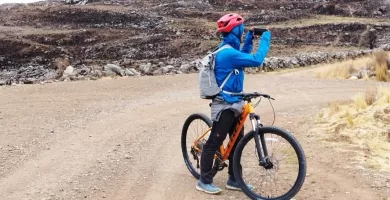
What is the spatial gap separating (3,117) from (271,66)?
44.8ft

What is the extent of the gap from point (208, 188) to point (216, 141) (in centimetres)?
54

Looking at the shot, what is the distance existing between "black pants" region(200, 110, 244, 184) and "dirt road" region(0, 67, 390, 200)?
0.78 feet

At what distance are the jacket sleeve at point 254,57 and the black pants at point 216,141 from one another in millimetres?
539

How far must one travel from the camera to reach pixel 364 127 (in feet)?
27.8

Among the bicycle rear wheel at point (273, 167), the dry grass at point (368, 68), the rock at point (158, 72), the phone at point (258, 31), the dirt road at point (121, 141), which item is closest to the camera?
the bicycle rear wheel at point (273, 167)

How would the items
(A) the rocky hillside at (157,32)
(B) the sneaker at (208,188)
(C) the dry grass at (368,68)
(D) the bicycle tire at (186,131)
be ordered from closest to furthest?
(B) the sneaker at (208,188)
(D) the bicycle tire at (186,131)
(C) the dry grass at (368,68)
(A) the rocky hillside at (157,32)

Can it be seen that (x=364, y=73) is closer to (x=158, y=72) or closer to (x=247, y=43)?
(x=158, y=72)

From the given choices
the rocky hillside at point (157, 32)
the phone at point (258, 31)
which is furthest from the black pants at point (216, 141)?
the rocky hillside at point (157, 32)

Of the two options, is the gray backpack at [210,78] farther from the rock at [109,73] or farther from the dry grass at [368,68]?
the dry grass at [368,68]

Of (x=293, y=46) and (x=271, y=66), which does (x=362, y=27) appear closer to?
(x=293, y=46)

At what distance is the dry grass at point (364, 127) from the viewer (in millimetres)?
7449

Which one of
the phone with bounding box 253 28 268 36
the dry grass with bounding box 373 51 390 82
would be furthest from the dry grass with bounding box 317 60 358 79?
the phone with bounding box 253 28 268 36

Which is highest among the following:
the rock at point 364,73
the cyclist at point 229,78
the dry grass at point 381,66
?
the cyclist at point 229,78

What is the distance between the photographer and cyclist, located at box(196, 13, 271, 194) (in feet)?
18.5
